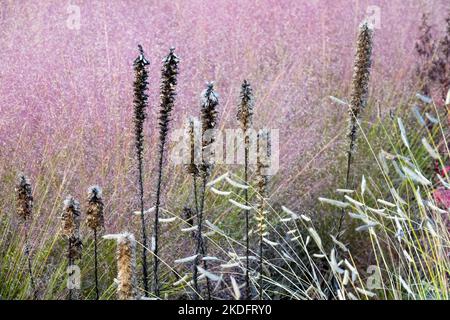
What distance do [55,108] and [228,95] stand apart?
2.27 feet

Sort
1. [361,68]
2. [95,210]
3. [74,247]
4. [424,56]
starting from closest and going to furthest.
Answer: [95,210] < [74,247] < [361,68] < [424,56]

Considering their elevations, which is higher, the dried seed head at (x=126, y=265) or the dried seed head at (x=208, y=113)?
the dried seed head at (x=208, y=113)

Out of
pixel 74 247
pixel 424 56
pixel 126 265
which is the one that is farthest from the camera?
pixel 424 56

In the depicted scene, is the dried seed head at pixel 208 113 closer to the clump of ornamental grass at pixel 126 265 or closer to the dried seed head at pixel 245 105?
the dried seed head at pixel 245 105

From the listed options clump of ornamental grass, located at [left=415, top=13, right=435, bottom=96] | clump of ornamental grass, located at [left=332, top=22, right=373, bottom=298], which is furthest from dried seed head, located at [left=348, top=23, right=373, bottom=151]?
clump of ornamental grass, located at [left=415, top=13, right=435, bottom=96]

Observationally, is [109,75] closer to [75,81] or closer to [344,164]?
[75,81]

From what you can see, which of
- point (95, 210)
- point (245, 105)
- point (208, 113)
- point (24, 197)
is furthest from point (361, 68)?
point (24, 197)

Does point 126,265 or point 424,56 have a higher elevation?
point 424,56

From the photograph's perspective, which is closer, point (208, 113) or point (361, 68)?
point (208, 113)

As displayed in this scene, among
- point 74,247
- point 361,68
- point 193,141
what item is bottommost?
point 74,247

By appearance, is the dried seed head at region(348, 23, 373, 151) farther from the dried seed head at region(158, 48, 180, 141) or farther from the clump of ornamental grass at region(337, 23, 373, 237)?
the dried seed head at region(158, 48, 180, 141)

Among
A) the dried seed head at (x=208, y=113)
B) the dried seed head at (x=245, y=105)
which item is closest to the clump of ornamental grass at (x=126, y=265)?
the dried seed head at (x=208, y=113)

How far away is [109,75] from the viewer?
2.96 m

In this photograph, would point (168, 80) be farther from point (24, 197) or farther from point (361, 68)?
point (361, 68)
